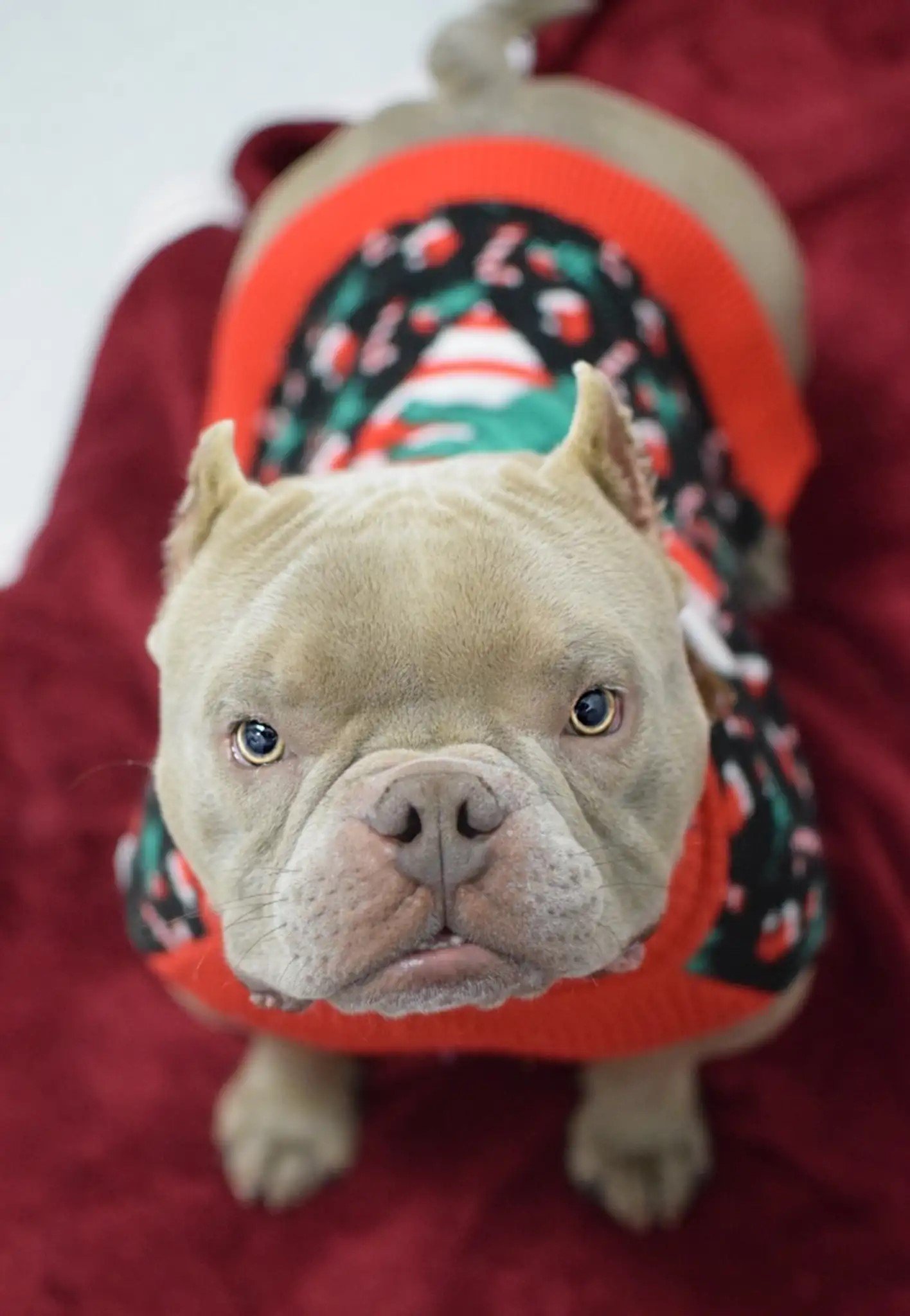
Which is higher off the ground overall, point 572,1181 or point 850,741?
point 850,741

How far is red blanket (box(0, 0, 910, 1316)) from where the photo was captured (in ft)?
5.12

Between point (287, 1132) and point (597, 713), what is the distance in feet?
2.77

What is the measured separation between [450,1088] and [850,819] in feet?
2.05

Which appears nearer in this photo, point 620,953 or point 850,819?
point 620,953

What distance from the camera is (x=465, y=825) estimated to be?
36.2 inches

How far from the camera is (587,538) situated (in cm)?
104

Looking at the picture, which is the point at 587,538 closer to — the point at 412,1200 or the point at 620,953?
the point at 620,953

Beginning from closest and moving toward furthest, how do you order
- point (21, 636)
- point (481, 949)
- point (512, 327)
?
point (481, 949) → point (512, 327) → point (21, 636)

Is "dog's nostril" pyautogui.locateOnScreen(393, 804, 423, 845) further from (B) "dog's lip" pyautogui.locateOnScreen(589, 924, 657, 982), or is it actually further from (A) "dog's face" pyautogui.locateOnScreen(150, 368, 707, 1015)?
(B) "dog's lip" pyautogui.locateOnScreen(589, 924, 657, 982)

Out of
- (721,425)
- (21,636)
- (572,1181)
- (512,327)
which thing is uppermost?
(512,327)

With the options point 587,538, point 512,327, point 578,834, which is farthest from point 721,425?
point 578,834

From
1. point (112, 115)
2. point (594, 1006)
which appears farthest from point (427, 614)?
point (112, 115)

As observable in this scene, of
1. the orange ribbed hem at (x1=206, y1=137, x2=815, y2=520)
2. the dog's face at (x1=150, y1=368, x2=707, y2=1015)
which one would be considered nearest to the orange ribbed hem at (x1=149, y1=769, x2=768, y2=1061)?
the dog's face at (x1=150, y1=368, x2=707, y2=1015)

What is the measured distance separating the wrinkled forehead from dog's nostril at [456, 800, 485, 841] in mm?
91
